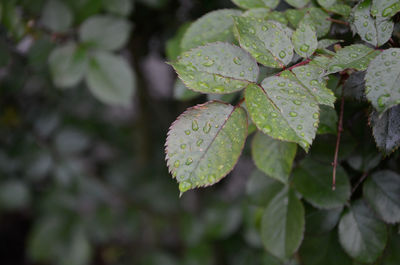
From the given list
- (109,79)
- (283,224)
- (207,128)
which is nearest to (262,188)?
(283,224)

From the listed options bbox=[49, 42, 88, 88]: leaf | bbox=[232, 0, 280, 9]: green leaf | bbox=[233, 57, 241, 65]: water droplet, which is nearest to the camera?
bbox=[233, 57, 241, 65]: water droplet

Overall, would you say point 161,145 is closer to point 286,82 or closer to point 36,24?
point 36,24

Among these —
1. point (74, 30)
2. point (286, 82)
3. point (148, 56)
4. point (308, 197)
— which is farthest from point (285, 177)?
point (148, 56)

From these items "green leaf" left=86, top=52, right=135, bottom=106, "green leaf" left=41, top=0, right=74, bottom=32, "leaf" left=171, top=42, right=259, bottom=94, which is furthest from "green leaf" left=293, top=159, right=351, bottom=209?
"green leaf" left=41, top=0, right=74, bottom=32

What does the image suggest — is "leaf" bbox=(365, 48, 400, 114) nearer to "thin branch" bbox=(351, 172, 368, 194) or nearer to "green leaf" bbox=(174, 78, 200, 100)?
"thin branch" bbox=(351, 172, 368, 194)

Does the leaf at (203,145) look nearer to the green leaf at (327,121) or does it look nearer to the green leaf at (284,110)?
the green leaf at (284,110)

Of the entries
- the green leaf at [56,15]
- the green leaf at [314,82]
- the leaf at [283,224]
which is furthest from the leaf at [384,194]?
the green leaf at [56,15]
